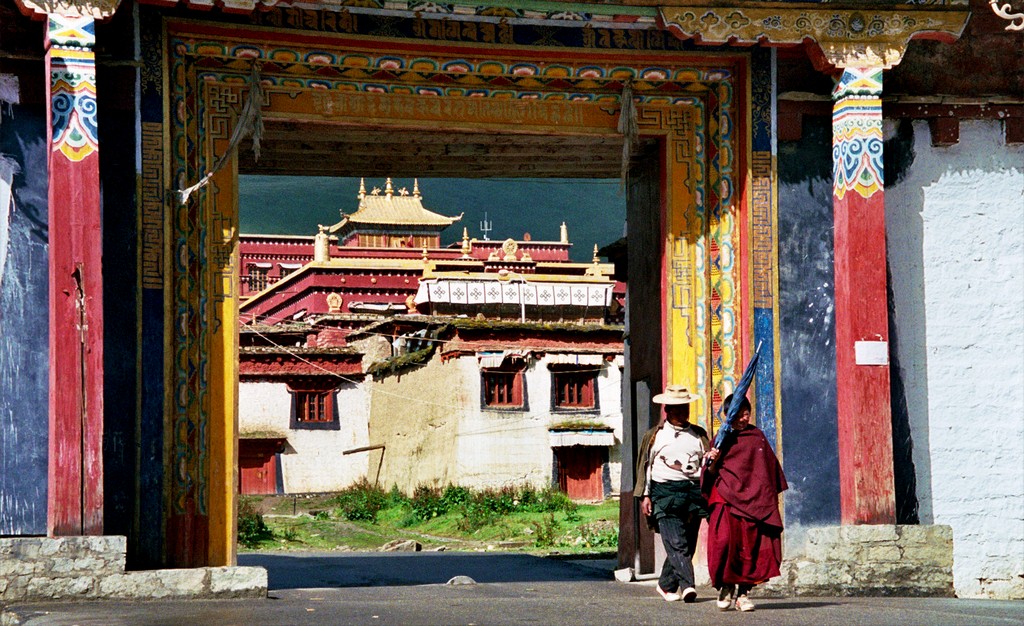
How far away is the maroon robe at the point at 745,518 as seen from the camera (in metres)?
8.31

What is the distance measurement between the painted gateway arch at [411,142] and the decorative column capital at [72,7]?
0.02 m

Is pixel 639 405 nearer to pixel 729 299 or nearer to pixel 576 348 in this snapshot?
pixel 729 299

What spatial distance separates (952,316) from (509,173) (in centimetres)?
400

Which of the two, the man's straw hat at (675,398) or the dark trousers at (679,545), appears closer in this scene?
the dark trousers at (679,545)

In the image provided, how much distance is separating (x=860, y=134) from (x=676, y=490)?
302 cm

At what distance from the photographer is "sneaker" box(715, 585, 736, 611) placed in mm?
8344

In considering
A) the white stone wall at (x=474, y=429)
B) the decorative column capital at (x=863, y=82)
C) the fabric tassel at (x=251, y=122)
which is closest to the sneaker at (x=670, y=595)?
the decorative column capital at (x=863, y=82)

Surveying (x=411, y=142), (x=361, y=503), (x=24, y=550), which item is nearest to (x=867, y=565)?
(x=411, y=142)

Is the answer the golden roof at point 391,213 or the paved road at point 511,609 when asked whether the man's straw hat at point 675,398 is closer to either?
the paved road at point 511,609

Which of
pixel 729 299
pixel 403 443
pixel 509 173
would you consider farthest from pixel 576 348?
pixel 729 299

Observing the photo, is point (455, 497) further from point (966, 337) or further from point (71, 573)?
point (71, 573)

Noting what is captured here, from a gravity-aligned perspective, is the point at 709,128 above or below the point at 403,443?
above

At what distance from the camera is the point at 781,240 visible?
10.4 meters

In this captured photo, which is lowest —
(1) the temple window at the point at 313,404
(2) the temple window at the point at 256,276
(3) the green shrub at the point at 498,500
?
(3) the green shrub at the point at 498,500
